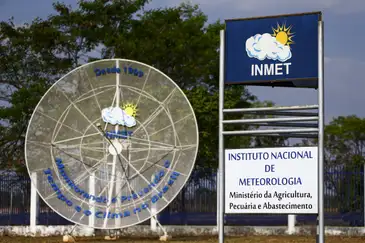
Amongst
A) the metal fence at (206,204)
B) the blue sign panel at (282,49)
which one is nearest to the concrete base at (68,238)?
the metal fence at (206,204)

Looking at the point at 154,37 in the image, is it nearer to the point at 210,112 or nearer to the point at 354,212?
the point at 210,112

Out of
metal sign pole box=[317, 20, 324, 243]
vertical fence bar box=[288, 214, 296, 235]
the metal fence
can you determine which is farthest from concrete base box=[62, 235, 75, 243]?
metal sign pole box=[317, 20, 324, 243]

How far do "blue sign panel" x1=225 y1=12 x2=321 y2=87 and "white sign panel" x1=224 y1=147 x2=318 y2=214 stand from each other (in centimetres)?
114

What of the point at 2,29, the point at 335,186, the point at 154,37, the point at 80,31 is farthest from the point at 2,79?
the point at 335,186

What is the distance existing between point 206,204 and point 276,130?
39.7 ft

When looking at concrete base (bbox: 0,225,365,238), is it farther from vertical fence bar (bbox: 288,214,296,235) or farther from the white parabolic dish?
the white parabolic dish

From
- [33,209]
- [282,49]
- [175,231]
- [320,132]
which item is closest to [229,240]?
[175,231]

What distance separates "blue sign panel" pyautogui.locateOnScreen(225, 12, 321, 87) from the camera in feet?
42.7

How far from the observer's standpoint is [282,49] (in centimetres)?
1302

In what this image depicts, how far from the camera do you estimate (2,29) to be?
114 ft

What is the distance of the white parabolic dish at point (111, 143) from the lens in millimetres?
22109

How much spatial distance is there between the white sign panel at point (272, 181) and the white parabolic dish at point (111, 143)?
28.4ft

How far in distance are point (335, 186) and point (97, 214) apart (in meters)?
7.15

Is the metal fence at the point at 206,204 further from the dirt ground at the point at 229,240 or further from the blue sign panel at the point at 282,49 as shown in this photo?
the blue sign panel at the point at 282,49
